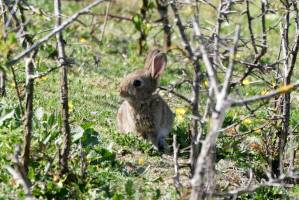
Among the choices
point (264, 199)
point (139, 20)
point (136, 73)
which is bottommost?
point (264, 199)

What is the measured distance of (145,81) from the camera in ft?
26.1

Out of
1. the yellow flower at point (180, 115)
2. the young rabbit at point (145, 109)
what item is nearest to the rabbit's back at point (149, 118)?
the young rabbit at point (145, 109)

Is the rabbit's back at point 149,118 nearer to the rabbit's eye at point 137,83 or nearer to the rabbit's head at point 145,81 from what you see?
the rabbit's head at point 145,81

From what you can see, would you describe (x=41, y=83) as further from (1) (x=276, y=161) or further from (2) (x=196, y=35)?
(2) (x=196, y=35)

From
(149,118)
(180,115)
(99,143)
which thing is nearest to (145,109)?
(149,118)

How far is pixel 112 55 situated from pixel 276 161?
202 inches

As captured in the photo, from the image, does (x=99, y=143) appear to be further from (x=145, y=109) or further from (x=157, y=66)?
(x=157, y=66)

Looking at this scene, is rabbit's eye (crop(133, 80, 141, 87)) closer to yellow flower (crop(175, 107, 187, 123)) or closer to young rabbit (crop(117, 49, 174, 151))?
young rabbit (crop(117, 49, 174, 151))

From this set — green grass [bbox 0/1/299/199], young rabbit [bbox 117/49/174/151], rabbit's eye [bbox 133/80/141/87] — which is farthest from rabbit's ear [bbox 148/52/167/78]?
green grass [bbox 0/1/299/199]

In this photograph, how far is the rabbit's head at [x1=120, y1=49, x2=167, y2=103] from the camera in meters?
7.81

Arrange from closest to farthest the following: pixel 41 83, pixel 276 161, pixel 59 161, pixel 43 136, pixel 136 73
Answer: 1. pixel 59 161
2. pixel 43 136
3. pixel 276 161
4. pixel 136 73
5. pixel 41 83

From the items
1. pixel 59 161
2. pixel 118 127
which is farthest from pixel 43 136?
pixel 118 127

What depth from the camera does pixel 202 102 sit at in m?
9.77

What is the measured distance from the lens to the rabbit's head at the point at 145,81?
7809 mm
